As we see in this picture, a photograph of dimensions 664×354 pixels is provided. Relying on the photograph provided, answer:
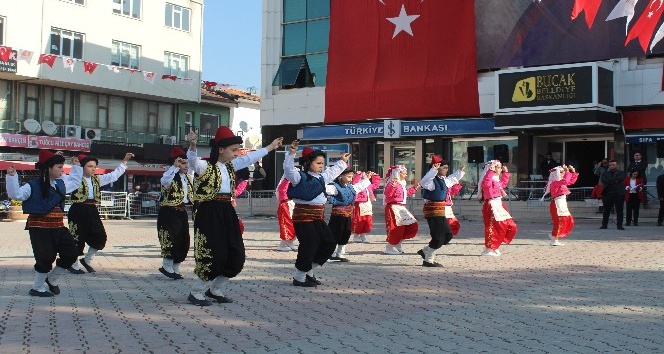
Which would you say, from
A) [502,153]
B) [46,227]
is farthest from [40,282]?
[502,153]

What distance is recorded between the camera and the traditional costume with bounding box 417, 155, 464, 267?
1268cm

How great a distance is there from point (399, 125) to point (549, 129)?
21.0 feet

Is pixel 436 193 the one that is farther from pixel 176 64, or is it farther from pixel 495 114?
pixel 176 64

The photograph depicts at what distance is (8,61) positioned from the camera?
114 feet

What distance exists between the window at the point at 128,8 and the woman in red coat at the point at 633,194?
28.1m

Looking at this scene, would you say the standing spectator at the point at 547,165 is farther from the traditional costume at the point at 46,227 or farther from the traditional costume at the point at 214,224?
the traditional costume at the point at 46,227

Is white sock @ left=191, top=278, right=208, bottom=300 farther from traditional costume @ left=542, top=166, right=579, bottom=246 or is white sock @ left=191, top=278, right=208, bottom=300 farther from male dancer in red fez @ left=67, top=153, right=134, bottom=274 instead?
traditional costume @ left=542, top=166, right=579, bottom=246

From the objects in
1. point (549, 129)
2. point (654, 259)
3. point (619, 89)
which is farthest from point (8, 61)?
point (654, 259)

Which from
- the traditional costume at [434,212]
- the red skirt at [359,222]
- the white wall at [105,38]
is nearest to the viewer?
the traditional costume at [434,212]

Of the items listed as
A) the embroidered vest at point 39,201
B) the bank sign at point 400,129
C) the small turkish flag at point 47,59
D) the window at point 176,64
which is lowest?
the embroidered vest at point 39,201

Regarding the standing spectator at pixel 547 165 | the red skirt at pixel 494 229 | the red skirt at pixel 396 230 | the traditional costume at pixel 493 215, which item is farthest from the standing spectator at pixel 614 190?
the red skirt at pixel 396 230

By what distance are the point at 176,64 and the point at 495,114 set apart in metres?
21.9

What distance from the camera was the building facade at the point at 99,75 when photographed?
119ft

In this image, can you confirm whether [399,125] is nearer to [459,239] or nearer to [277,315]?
[459,239]
